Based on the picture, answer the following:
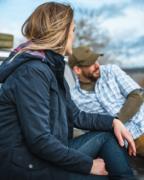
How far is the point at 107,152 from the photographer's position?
2498 mm

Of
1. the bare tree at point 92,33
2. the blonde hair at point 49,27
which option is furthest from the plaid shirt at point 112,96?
the bare tree at point 92,33

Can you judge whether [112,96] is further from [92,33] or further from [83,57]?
[92,33]

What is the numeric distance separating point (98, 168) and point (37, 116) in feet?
1.30

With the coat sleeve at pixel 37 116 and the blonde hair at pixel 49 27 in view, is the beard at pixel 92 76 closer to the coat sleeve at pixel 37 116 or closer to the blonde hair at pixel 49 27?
the blonde hair at pixel 49 27

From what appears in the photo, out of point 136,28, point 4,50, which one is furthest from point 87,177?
point 136,28

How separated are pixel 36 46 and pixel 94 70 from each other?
1.17 m

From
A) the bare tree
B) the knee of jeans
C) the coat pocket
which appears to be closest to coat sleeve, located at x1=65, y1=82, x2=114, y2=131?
the knee of jeans

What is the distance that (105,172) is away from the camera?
246 centimetres

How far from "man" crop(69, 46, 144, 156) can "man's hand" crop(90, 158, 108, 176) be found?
948 mm

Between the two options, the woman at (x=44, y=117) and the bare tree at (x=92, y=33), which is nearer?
the woman at (x=44, y=117)

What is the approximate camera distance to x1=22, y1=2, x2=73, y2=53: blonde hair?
2.39m

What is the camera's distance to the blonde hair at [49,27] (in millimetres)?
2393

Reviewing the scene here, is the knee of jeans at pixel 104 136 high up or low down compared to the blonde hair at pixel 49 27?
down

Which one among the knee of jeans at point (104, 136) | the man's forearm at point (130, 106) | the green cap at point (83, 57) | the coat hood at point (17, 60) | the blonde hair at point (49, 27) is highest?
the blonde hair at point (49, 27)
